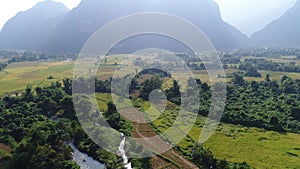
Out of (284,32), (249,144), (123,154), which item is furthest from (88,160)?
(284,32)

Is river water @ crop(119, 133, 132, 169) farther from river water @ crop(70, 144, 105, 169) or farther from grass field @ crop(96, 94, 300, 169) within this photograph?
grass field @ crop(96, 94, 300, 169)

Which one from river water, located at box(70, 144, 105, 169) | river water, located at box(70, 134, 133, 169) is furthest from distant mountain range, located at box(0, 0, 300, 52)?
river water, located at box(70, 144, 105, 169)

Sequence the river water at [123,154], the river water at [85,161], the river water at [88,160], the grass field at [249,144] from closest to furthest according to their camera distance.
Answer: the river water at [123,154] → the river water at [88,160] → the river water at [85,161] → the grass field at [249,144]

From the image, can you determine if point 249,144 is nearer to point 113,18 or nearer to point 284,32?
point 113,18

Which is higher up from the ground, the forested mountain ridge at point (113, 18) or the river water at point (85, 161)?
the forested mountain ridge at point (113, 18)

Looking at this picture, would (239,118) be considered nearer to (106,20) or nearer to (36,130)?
(36,130)

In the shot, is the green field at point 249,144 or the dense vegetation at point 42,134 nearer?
the dense vegetation at point 42,134

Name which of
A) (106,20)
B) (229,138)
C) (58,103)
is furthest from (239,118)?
(106,20)

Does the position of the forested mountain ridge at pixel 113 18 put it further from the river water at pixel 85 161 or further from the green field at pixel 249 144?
the river water at pixel 85 161

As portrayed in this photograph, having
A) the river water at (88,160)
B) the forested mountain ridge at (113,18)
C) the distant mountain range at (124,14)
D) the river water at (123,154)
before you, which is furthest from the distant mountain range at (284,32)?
the river water at (88,160)
